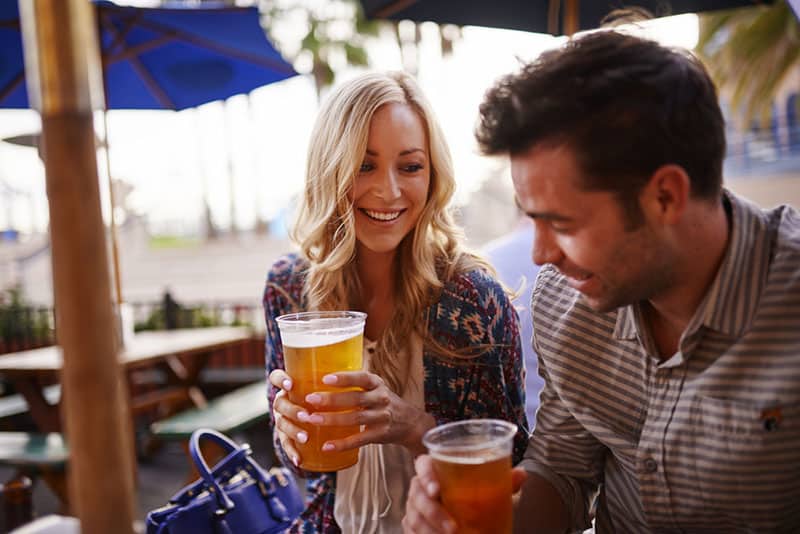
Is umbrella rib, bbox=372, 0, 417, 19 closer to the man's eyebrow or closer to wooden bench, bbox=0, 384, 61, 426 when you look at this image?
the man's eyebrow

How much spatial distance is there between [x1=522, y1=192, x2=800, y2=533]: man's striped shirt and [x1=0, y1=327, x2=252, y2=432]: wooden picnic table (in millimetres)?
3432

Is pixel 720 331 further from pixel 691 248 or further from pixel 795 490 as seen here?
pixel 795 490

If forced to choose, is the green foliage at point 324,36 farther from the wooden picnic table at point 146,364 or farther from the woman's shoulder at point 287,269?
the woman's shoulder at point 287,269

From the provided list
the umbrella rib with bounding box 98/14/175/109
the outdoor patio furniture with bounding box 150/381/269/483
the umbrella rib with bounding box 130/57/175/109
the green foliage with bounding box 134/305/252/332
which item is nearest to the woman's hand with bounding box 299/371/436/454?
the outdoor patio furniture with bounding box 150/381/269/483

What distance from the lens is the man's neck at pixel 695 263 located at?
1385 mm

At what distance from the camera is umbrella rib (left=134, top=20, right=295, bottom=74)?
561 centimetres

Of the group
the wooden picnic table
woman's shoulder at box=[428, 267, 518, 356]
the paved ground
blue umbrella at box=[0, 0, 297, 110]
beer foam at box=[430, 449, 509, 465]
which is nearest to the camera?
beer foam at box=[430, 449, 509, 465]

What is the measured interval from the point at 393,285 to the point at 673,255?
4.21 ft

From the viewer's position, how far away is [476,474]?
1136 millimetres

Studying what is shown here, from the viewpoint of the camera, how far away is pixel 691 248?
4.57 ft

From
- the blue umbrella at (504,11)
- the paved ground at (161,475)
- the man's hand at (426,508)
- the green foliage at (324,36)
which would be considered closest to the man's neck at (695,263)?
the man's hand at (426,508)

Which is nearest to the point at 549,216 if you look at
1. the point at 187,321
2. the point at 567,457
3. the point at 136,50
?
the point at 567,457

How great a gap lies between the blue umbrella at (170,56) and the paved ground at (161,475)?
332 centimetres

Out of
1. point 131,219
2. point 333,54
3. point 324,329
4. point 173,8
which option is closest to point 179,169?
point 131,219
